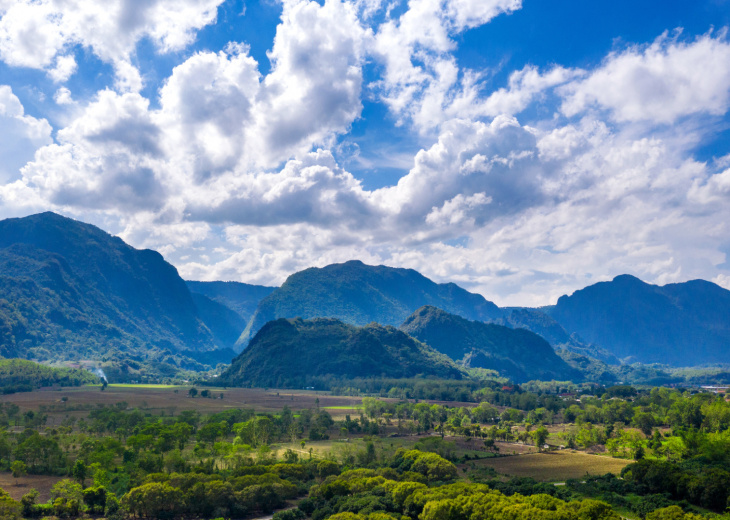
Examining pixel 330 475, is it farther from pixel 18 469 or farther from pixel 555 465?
pixel 18 469

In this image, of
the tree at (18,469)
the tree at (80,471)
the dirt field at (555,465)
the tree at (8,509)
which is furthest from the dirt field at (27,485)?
A: the dirt field at (555,465)

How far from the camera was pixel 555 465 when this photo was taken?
338 feet

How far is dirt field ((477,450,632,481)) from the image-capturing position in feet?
307

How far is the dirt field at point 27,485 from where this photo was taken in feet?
244

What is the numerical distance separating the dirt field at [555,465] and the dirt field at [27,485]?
7800cm

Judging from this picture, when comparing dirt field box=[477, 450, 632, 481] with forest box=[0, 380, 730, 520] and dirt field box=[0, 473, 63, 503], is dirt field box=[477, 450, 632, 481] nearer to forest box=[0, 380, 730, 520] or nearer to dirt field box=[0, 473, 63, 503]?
forest box=[0, 380, 730, 520]

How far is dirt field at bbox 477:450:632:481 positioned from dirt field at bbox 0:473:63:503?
78003 mm

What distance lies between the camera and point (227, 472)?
8312 cm

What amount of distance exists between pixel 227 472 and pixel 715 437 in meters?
101

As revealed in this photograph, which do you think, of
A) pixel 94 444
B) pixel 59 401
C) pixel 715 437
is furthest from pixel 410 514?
pixel 59 401

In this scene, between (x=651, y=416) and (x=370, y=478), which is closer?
(x=370, y=478)

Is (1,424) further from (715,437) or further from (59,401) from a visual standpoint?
(715,437)

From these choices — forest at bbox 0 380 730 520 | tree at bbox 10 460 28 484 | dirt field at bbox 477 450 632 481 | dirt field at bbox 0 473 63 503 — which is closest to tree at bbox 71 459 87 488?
forest at bbox 0 380 730 520

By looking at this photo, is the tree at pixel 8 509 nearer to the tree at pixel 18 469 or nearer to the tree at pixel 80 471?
the tree at pixel 80 471
